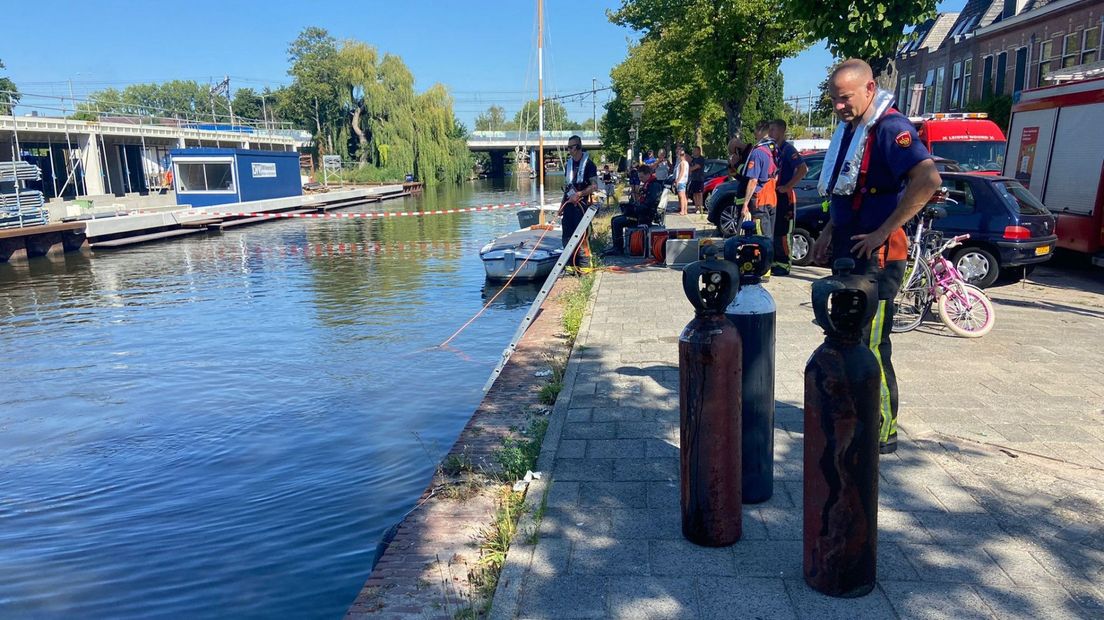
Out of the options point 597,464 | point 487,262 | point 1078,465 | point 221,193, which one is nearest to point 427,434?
point 597,464

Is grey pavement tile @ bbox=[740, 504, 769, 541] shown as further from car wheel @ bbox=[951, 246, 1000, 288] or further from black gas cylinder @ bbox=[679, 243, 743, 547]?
car wheel @ bbox=[951, 246, 1000, 288]

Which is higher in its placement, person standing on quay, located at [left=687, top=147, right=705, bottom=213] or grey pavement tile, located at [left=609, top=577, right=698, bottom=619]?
person standing on quay, located at [left=687, top=147, right=705, bottom=213]

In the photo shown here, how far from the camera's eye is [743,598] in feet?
9.94

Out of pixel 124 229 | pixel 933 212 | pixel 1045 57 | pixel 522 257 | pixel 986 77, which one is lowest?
pixel 124 229

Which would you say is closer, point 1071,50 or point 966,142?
point 966,142

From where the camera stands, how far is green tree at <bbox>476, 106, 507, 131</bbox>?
466 feet

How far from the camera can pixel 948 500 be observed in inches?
150

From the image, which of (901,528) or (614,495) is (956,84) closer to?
(901,528)

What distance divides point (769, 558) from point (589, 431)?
181 centimetres

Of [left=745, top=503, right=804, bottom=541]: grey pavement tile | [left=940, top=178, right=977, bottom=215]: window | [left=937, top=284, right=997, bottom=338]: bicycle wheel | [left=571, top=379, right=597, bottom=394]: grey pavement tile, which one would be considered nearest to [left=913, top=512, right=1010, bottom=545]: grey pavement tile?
[left=745, top=503, right=804, bottom=541]: grey pavement tile

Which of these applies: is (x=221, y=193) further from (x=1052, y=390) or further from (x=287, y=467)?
(x=1052, y=390)

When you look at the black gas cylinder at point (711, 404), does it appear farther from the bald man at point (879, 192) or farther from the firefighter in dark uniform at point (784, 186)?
the firefighter in dark uniform at point (784, 186)

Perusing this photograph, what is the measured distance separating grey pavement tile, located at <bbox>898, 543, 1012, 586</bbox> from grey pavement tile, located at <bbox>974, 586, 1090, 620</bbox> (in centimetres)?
6

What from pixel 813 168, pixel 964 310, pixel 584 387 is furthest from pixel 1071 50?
pixel 584 387
